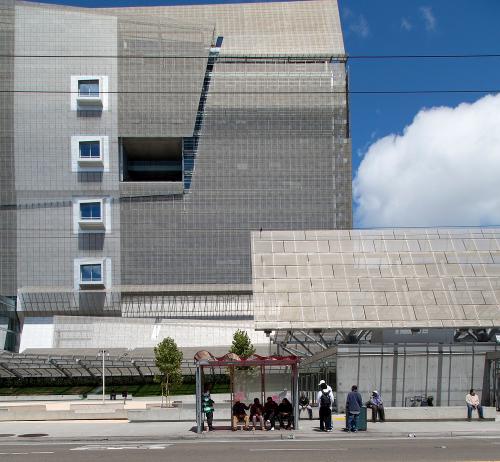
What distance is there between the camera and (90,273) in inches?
3492

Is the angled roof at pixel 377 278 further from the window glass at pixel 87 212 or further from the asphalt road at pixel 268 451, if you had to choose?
the window glass at pixel 87 212

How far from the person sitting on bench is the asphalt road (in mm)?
2520

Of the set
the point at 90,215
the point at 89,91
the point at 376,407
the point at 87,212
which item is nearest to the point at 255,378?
the point at 376,407

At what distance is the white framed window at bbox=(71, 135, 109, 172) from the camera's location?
291 feet

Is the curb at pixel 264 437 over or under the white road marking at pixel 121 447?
under

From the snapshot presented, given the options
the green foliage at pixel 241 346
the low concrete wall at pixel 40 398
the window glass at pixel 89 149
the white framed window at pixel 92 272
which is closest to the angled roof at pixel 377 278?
the green foliage at pixel 241 346

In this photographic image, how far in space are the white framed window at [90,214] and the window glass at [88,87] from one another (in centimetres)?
1238

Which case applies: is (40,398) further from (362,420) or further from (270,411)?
(362,420)

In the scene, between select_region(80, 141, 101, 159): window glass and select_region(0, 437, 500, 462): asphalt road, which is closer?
select_region(0, 437, 500, 462): asphalt road

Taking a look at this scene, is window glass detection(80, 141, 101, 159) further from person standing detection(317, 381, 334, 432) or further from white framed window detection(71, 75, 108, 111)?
person standing detection(317, 381, 334, 432)

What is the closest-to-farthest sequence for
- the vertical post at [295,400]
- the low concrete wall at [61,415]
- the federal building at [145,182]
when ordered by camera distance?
the vertical post at [295,400] < the low concrete wall at [61,415] < the federal building at [145,182]

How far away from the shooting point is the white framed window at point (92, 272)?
3484 inches

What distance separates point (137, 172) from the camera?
9981cm

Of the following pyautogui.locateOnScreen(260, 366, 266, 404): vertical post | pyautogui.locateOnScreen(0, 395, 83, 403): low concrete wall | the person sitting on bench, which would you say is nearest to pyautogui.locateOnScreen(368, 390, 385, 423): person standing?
pyautogui.locateOnScreen(260, 366, 266, 404): vertical post
